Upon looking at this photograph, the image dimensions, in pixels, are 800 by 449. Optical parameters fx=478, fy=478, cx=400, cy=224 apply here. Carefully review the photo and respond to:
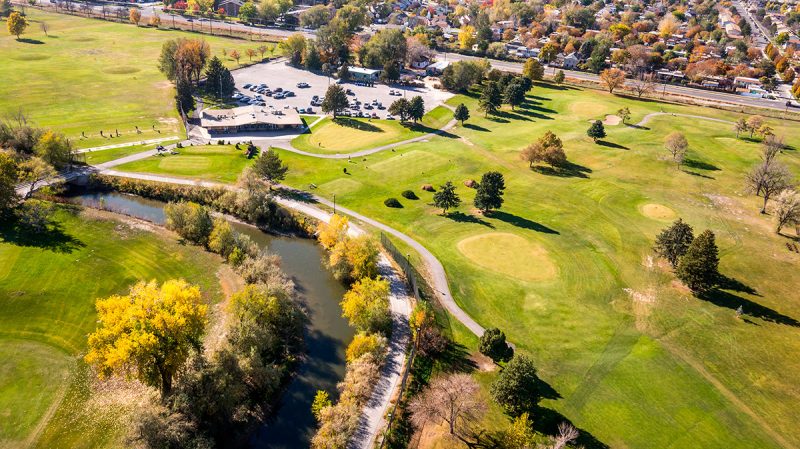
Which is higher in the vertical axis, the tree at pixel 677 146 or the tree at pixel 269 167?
the tree at pixel 677 146

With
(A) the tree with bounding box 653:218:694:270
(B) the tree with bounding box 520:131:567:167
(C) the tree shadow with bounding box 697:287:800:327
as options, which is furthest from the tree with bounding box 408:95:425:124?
(C) the tree shadow with bounding box 697:287:800:327

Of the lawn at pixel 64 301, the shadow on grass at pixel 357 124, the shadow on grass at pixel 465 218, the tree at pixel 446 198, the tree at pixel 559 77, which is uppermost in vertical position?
the tree at pixel 559 77

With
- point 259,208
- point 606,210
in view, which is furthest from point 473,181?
point 259,208

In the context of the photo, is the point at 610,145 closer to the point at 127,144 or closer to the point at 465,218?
the point at 465,218

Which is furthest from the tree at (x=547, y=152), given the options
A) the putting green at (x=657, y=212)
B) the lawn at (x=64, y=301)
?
the lawn at (x=64, y=301)

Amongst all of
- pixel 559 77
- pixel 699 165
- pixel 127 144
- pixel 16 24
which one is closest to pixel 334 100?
pixel 127 144

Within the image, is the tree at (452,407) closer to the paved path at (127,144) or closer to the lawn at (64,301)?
the lawn at (64,301)
